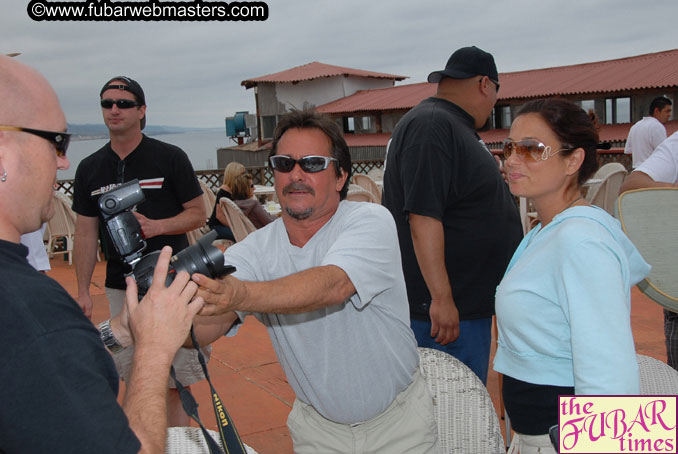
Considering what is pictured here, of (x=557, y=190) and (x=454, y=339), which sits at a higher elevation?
(x=557, y=190)

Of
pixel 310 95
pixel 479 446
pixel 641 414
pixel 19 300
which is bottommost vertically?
pixel 479 446

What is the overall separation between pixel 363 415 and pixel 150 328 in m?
0.87

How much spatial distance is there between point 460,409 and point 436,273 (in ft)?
2.68

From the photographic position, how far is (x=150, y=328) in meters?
1.23

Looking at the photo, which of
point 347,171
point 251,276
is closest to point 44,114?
point 251,276

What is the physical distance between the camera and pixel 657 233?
2453mm

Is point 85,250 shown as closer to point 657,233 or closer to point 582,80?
point 657,233

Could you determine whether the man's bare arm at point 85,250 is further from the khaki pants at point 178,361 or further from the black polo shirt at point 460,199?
the black polo shirt at point 460,199

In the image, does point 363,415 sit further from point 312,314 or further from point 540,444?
point 540,444

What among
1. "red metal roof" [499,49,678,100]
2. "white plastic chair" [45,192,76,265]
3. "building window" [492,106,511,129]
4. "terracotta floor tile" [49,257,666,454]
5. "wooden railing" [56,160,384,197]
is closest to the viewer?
"terracotta floor tile" [49,257,666,454]

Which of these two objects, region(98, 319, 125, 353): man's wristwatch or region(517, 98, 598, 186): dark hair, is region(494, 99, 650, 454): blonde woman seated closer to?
region(517, 98, 598, 186): dark hair

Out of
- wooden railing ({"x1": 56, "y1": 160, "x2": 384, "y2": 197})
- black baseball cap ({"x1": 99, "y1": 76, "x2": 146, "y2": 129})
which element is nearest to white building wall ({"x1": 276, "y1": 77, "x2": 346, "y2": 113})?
wooden railing ({"x1": 56, "y1": 160, "x2": 384, "y2": 197})

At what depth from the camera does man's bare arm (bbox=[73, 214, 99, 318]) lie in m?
3.36

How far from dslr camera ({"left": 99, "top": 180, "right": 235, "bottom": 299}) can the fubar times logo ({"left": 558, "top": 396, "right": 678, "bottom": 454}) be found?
0.95 meters
